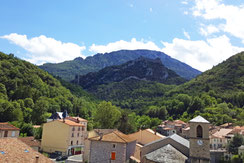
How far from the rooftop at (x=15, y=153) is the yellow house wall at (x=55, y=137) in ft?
71.0

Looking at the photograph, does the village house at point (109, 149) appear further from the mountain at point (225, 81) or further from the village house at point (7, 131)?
the mountain at point (225, 81)

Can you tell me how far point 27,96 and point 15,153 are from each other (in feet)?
224

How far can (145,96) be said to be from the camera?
513 ft

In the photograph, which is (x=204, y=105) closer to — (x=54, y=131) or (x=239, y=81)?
(x=239, y=81)

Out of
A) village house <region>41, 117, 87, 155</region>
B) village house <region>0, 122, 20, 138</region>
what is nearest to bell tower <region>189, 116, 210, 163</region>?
village house <region>0, 122, 20, 138</region>

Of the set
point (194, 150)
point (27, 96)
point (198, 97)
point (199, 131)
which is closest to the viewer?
point (194, 150)

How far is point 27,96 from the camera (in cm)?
8175

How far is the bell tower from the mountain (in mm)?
97134

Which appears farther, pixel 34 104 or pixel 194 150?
pixel 34 104

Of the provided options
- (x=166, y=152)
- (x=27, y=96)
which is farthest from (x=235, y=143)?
(x=27, y=96)

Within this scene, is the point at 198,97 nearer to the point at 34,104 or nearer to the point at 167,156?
the point at 34,104

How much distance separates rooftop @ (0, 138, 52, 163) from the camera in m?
18.0

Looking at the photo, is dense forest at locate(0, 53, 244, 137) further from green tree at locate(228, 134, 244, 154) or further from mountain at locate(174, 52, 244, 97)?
green tree at locate(228, 134, 244, 154)

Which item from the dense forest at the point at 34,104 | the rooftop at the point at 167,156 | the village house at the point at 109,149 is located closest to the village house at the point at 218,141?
the dense forest at the point at 34,104
